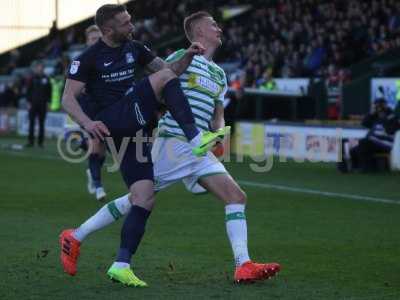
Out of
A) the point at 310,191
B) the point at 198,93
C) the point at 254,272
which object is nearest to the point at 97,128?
the point at 198,93

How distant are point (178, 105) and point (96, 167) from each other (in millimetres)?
6721

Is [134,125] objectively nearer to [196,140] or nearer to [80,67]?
[196,140]

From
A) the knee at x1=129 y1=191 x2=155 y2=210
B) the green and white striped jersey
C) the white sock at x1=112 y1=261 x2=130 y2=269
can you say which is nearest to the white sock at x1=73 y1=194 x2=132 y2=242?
the knee at x1=129 y1=191 x2=155 y2=210

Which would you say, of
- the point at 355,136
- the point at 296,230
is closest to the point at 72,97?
the point at 296,230

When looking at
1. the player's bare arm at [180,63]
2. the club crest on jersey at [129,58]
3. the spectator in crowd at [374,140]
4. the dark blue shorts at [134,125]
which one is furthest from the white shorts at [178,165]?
the spectator in crowd at [374,140]

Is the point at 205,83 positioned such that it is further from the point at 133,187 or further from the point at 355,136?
the point at 355,136

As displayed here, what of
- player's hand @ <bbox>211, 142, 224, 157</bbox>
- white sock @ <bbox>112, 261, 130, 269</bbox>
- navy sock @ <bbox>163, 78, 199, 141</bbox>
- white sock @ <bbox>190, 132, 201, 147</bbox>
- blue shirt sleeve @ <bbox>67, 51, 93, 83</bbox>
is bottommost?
white sock @ <bbox>112, 261, 130, 269</bbox>

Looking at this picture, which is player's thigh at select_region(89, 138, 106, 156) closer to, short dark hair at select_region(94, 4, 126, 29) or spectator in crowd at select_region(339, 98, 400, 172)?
spectator in crowd at select_region(339, 98, 400, 172)

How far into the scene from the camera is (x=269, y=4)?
37219 mm

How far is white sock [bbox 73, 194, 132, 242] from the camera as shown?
7.96m

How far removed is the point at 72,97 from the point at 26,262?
5.31 ft

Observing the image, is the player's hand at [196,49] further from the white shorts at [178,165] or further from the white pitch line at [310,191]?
the white pitch line at [310,191]

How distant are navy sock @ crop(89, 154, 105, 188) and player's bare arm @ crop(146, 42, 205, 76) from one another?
19.9 ft

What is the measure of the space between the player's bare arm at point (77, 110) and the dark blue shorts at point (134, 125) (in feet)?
0.42
